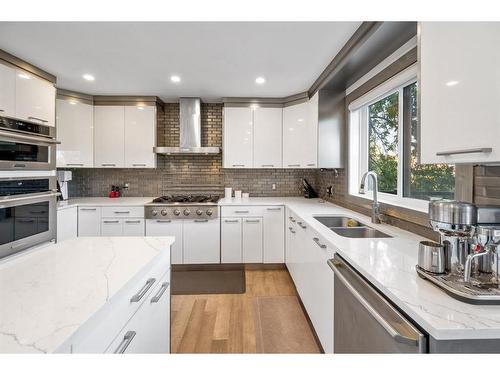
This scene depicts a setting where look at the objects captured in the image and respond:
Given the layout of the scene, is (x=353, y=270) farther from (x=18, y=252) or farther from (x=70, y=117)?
(x=70, y=117)

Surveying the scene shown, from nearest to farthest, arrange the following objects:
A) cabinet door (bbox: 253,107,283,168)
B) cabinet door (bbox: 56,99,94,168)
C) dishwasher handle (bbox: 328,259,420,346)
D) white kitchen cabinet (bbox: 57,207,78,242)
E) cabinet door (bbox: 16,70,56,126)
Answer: dishwasher handle (bbox: 328,259,420,346), cabinet door (bbox: 16,70,56,126), white kitchen cabinet (bbox: 57,207,78,242), cabinet door (bbox: 56,99,94,168), cabinet door (bbox: 253,107,283,168)

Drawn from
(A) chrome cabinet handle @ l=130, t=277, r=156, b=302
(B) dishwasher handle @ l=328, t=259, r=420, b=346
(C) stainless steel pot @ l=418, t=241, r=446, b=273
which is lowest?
(B) dishwasher handle @ l=328, t=259, r=420, b=346

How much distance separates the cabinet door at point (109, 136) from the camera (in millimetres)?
3697

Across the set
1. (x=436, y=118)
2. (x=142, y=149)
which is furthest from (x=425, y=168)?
(x=142, y=149)

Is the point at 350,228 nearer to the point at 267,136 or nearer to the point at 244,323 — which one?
the point at 244,323

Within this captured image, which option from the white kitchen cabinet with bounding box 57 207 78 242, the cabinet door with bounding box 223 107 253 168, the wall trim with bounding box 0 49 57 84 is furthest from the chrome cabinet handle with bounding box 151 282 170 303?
the wall trim with bounding box 0 49 57 84

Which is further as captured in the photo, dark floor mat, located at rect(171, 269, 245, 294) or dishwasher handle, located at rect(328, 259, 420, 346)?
dark floor mat, located at rect(171, 269, 245, 294)

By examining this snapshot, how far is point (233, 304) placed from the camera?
263 centimetres

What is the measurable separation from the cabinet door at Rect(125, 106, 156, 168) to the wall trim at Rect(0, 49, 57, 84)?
1012mm

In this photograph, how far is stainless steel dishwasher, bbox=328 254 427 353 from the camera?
84 cm

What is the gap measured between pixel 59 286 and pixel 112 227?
2.70 m

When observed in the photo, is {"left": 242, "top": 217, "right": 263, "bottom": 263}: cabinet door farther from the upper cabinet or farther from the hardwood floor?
the upper cabinet

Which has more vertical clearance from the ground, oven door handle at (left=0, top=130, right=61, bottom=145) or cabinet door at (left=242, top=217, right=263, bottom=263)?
oven door handle at (left=0, top=130, right=61, bottom=145)

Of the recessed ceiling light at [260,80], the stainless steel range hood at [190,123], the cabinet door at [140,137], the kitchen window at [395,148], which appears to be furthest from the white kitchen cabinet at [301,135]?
the cabinet door at [140,137]
